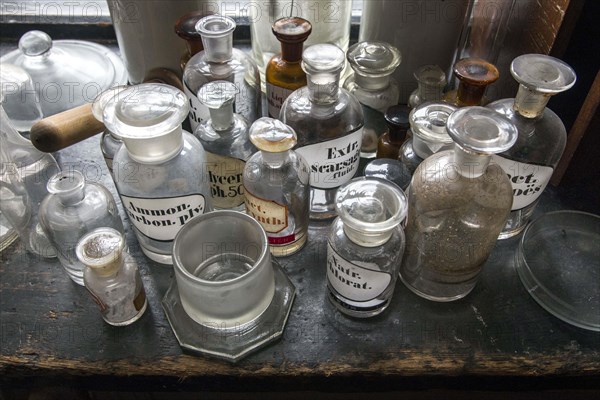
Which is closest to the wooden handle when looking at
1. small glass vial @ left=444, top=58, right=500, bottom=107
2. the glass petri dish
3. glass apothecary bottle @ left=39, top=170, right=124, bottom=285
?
glass apothecary bottle @ left=39, top=170, right=124, bottom=285

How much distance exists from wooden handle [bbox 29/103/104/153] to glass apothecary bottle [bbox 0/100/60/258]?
0.07 meters

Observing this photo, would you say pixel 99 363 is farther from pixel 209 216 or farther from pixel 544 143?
pixel 544 143

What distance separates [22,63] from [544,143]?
0.72 meters

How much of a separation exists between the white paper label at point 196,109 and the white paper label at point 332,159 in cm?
13

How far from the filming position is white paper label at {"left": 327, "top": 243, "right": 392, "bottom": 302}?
55 cm

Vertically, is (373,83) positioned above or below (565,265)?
above

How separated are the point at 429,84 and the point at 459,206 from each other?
21cm

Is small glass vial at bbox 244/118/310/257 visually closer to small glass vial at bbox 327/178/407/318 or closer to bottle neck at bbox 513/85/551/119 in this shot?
small glass vial at bbox 327/178/407/318

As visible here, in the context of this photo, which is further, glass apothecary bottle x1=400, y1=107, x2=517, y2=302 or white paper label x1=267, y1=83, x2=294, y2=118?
white paper label x1=267, y1=83, x2=294, y2=118

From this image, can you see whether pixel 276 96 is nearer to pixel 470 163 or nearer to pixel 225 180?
pixel 225 180

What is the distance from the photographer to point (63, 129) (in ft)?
2.00

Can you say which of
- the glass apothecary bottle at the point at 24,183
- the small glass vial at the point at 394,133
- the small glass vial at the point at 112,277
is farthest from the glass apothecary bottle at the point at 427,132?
the glass apothecary bottle at the point at 24,183

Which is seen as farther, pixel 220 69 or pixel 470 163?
pixel 220 69

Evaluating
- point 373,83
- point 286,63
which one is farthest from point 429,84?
point 286,63
